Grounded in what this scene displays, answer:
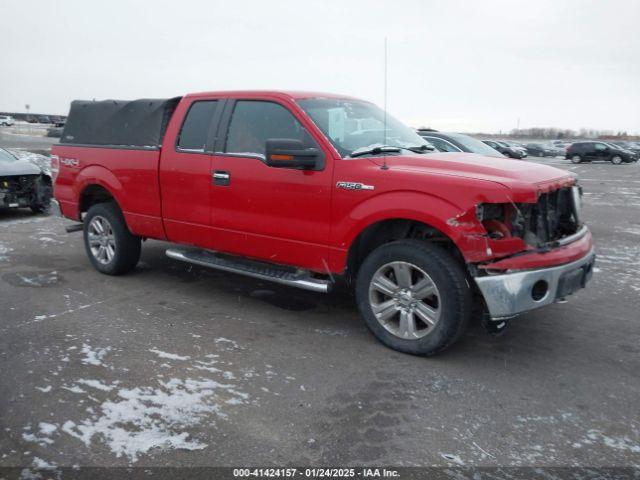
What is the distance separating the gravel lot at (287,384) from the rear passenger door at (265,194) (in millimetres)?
677

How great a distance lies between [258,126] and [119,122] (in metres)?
1.99

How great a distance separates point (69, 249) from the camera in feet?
25.0

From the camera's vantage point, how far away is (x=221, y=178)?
4.98 meters

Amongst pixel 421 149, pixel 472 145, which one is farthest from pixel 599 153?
pixel 421 149

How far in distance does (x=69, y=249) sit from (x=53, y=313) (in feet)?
9.79

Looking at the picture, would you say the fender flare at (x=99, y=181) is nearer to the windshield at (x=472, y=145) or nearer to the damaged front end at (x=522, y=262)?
the damaged front end at (x=522, y=262)

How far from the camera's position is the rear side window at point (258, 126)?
4715 mm

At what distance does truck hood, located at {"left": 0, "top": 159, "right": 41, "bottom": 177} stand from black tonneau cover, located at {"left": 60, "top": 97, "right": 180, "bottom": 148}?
3981 millimetres

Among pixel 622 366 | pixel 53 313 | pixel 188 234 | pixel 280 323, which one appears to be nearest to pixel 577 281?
pixel 622 366

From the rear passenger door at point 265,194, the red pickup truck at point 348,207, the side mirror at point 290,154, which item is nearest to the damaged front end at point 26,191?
the red pickup truck at point 348,207

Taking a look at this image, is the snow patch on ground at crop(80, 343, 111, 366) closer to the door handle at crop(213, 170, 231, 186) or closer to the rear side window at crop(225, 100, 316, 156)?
the door handle at crop(213, 170, 231, 186)

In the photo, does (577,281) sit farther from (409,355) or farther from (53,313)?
(53,313)

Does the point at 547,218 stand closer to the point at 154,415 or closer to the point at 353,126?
the point at 353,126

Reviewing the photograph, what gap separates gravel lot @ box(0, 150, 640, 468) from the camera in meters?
2.91
